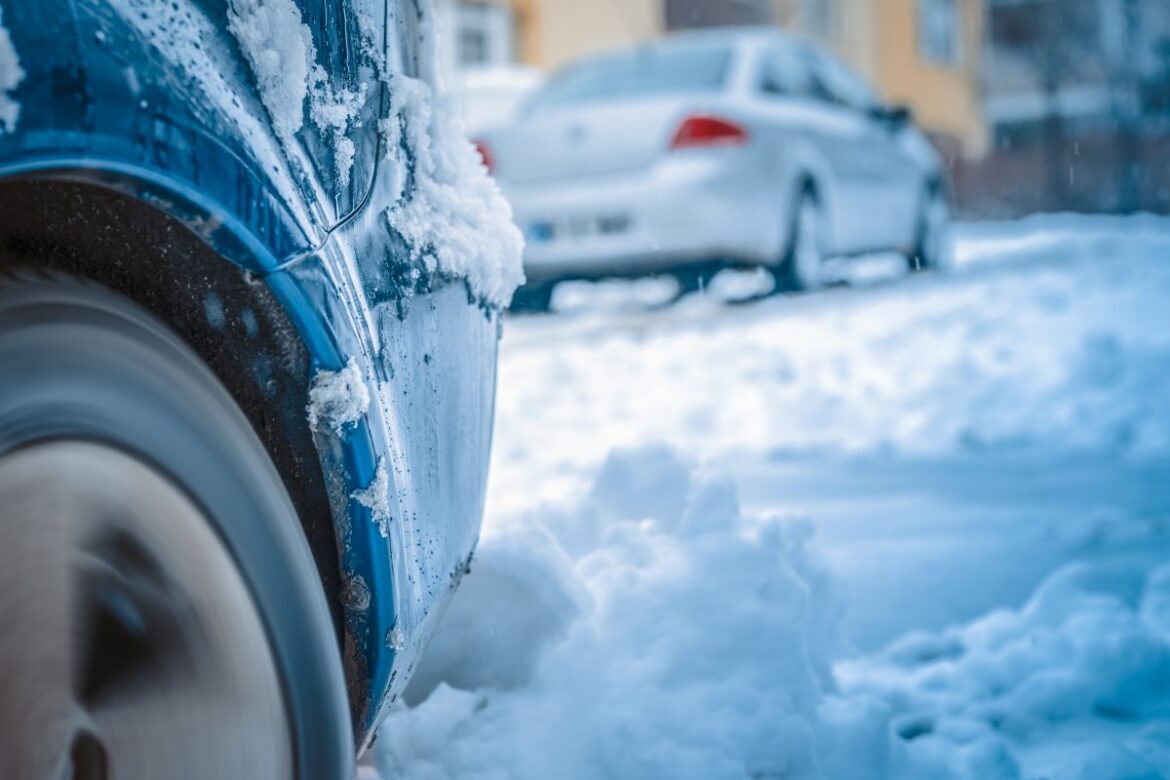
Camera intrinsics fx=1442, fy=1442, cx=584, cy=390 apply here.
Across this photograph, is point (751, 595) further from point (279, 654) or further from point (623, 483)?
point (279, 654)

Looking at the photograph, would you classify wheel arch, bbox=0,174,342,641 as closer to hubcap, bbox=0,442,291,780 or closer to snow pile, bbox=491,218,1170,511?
hubcap, bbox=0,442,291,780

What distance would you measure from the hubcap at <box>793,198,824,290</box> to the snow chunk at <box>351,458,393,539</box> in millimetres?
7560

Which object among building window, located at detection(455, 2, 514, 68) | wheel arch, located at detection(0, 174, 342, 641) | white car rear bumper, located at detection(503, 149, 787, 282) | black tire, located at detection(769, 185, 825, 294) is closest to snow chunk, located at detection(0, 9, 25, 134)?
wheel arch, located at detection(0, 174, 342, 641)

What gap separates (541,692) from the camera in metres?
2.51

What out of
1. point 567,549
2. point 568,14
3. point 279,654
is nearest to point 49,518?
point 279,654

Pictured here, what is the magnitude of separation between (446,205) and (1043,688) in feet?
5.03

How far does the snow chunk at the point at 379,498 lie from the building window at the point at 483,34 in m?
17.6

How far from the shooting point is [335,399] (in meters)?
1.59

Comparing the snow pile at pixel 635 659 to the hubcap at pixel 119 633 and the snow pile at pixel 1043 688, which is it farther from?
the hubcap at pixel 119 633

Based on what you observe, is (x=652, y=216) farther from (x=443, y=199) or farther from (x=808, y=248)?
(x=443, y=199)

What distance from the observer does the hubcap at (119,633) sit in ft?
4.66

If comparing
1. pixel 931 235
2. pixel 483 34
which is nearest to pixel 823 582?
pixel 931 235

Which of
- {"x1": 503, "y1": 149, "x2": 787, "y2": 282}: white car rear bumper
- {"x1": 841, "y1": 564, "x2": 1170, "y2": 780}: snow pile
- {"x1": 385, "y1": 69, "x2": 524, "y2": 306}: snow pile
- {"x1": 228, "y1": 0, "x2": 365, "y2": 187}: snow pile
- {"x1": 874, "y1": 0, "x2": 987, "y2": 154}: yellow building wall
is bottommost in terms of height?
{"x1": 874, "y1": 0, "x2": 987, "y2": 154}: yellow building wall

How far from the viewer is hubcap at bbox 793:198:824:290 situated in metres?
9.07
